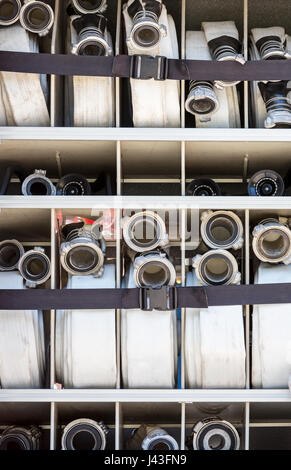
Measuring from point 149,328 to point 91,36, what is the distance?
69.5 inches

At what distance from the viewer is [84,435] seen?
15.3 feet

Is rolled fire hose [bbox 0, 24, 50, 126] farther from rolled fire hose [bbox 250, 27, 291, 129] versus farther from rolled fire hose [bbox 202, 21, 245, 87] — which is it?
rolled fire hose [bbox 250, 27, 291, 129]

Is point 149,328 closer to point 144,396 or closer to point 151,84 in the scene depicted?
point 144,396

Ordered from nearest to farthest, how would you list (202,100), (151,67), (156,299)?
(156,299) → (151,67) → (202,100)

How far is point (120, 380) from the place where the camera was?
186 inches

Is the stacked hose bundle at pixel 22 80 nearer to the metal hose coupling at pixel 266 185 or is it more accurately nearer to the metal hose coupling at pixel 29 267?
the metal hose coupling at pixel 29 267

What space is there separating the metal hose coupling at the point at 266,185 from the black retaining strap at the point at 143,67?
0.59 m

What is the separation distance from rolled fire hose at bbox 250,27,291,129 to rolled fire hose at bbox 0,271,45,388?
184 cm

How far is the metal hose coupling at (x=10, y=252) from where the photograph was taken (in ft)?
16.1

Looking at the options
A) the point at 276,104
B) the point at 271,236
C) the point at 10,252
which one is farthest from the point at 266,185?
the point at 10,252

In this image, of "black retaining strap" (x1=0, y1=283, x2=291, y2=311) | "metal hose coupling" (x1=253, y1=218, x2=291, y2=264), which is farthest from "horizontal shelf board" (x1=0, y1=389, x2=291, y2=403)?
"metal hose coupling" (x1=253, y1=218, x2=291, y2=264)

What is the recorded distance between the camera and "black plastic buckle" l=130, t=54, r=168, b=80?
459 cm

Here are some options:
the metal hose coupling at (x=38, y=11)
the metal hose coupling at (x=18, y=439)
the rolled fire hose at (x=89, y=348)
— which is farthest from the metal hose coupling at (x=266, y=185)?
the metal hose coupling at (x=18, y=439)
